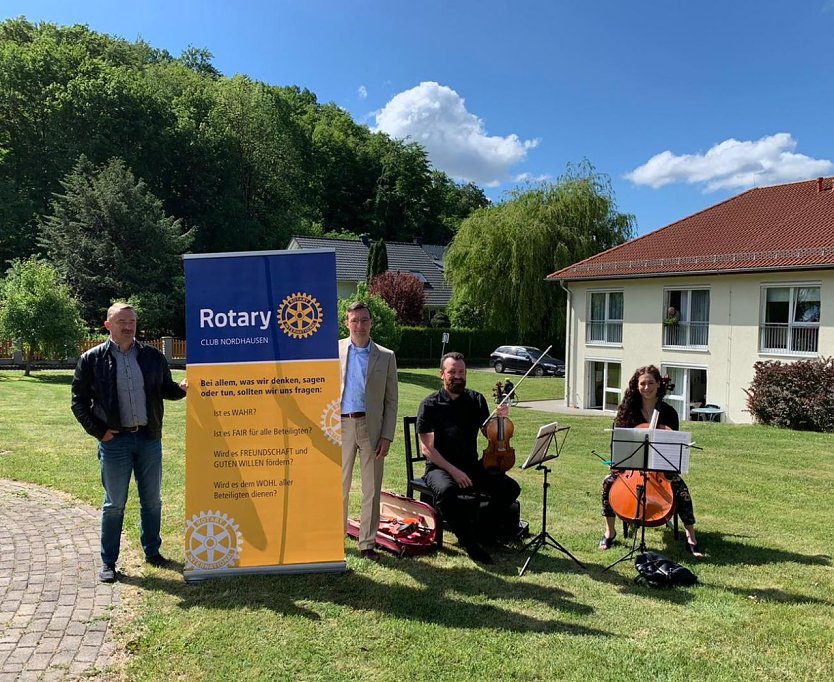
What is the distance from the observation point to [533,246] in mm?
34469

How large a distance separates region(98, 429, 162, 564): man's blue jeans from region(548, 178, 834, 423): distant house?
17918 mm

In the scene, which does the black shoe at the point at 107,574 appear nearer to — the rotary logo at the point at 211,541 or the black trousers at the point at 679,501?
the rotary logo at the point at 211,541

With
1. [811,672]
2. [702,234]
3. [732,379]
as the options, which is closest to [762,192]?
[702,234]

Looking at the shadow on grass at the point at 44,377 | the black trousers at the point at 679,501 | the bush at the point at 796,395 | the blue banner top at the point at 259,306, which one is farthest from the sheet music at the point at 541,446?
the shadow on grass at the point at 44,377

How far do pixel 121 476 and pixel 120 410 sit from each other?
0.51 m

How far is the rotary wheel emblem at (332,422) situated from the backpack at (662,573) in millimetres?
2498

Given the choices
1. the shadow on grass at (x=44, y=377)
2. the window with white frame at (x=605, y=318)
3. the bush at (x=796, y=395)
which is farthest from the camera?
the window with white frame at (x=605, y=318)

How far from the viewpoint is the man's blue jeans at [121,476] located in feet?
16.1

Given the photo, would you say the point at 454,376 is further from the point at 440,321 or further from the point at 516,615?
the point at 440,321

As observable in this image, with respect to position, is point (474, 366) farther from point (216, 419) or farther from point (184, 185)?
point (216, 419)

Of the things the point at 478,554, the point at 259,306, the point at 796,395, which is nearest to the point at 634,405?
the point at 478,554

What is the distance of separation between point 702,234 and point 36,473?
72.5 ft

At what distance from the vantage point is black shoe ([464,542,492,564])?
5.35 metres

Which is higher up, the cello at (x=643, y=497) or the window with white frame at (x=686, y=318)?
the window with white frame at (x=686, y=318)
